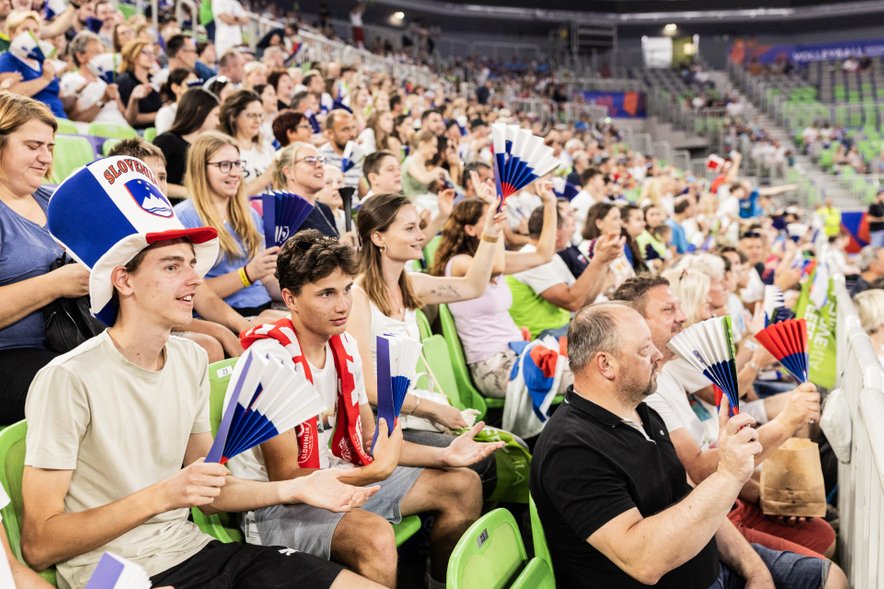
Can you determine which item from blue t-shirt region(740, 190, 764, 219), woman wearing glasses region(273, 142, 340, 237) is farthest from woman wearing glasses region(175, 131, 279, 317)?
blue t-shirt region(740, 190, 764, 219)

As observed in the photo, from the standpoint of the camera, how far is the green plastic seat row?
1.93 m

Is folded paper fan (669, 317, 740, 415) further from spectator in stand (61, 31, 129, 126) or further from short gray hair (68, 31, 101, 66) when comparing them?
short gray hair (68, 31, 101, 66)

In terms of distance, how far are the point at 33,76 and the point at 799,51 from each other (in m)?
30.9

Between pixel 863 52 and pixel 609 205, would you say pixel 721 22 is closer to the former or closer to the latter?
pixel 863 52

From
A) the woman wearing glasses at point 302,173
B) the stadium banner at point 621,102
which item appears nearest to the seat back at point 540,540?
the woman wearing glasses at point 302,173

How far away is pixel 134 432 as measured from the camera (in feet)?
6.04

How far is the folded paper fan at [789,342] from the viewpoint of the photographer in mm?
2721

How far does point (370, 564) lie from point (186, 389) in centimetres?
65

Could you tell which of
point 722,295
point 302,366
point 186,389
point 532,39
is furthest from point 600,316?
point 532,39

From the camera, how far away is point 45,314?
2344 millimetres

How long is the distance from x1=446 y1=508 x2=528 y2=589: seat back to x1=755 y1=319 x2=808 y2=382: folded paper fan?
1.10m

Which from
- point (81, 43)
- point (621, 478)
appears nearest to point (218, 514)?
point (621, 478)

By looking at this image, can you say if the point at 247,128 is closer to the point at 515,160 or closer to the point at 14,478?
the point at 515,160

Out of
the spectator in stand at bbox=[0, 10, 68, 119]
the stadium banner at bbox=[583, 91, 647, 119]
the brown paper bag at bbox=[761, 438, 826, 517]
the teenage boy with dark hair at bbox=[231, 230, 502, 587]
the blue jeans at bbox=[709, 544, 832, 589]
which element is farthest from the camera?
the stadium banner at bbox=[583, 91, 647, 119]
